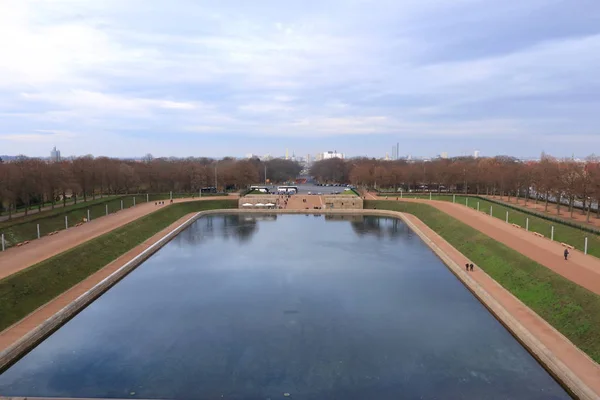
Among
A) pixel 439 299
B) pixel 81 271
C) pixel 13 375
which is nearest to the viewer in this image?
pixel 13 375

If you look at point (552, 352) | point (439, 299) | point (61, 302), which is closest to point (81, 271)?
point (61, 302)

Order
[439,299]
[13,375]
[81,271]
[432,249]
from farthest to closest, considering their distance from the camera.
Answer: [432,249] → [81,271] → [439,299] → [13,375]

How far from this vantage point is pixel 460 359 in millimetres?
14672

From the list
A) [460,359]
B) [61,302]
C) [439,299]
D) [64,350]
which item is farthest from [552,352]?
[61,302]

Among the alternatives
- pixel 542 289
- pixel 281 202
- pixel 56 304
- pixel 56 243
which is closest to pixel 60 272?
pixel 56 304

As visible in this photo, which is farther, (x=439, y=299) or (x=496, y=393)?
(x=439, y=299)

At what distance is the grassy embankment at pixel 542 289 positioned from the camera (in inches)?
590

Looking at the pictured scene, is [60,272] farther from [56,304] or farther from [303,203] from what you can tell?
[303,203]

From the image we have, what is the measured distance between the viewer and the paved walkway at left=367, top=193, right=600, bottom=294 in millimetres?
19895

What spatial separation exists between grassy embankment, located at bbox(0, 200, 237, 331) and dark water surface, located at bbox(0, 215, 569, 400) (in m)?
1.80

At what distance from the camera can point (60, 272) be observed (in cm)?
2138

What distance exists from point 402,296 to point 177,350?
35.5 feet

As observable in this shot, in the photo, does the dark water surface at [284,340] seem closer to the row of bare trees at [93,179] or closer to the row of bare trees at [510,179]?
the row of bare trees at [93,179]

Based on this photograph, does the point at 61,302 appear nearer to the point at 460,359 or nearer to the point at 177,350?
the point at 177,350
